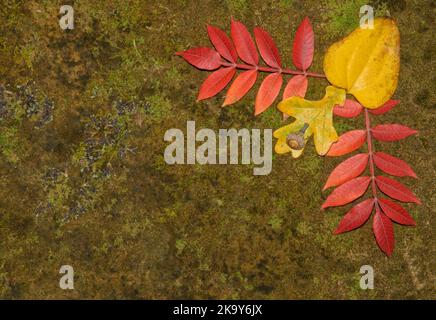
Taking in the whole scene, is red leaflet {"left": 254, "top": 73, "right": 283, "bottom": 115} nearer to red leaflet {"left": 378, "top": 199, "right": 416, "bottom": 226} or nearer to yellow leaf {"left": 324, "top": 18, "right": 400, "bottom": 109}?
yellow leaf {"left": 324, "top": 18, "right": 400, "bottom": 109}

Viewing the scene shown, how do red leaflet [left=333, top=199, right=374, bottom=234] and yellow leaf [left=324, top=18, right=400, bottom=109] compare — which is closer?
yellow leaf [left=324, top=18, right=400, bottom=109]

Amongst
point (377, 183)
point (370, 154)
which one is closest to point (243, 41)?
point (370, 154)

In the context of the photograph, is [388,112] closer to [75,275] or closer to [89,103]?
[89,103]

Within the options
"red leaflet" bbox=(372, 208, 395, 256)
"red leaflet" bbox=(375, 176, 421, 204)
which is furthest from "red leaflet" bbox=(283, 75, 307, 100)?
"red leaflet" bbox=(372, 208, 395, 256)

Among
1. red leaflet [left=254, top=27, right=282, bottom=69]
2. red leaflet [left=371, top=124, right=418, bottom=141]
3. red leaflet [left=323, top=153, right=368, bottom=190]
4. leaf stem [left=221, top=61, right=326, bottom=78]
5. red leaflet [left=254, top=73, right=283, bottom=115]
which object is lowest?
red leaflet [left=323, top=153, right=368, bottom=190]

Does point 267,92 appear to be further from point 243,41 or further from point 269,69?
point 243,41

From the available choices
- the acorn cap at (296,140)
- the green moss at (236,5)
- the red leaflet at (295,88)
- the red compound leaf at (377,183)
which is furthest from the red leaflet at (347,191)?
the green moss at (236,5)
